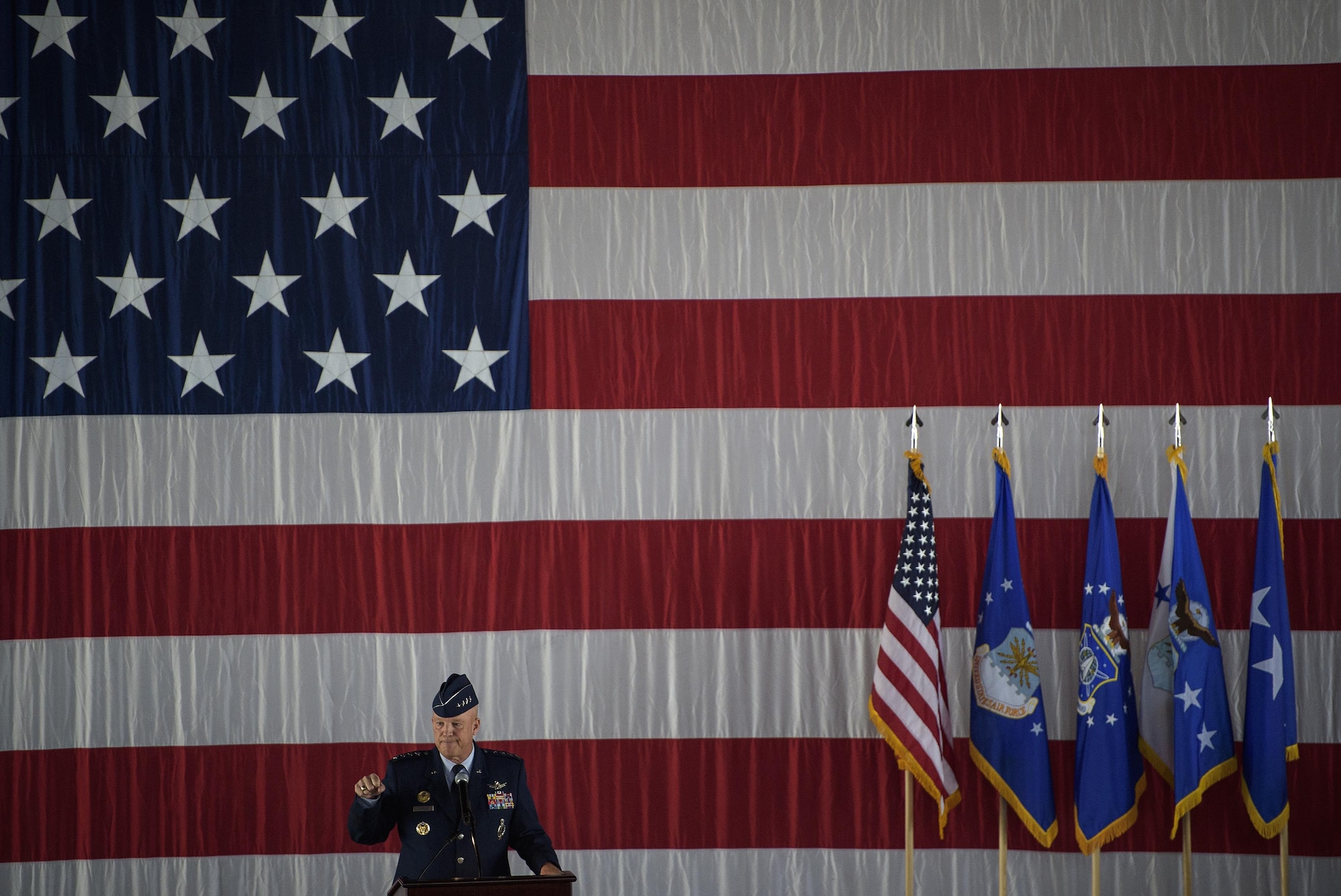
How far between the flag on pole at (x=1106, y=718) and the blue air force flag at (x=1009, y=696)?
4.2 inches

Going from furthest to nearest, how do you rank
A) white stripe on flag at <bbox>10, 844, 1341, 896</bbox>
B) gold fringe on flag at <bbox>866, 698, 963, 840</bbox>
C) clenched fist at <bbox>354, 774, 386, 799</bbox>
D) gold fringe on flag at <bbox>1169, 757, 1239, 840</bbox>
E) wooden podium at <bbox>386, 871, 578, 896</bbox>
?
1. white stripe on flag at <bbox>10, 844, 1341, 896</bbox>
2. gold fringe on flag at <bbox>866, 698, 963, 840</bbox>
3. gold fringe on flag at <bbox>1169, 757, 1239, 840</bbox>
4. clenched fist at <bbox>354, 774, 386, 799</bbox>
5. wooden podium at <bbox>386, 871, 578, 896</bbox>

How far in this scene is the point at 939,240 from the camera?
11.5ft

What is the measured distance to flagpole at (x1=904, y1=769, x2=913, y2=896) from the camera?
3268 millimetres

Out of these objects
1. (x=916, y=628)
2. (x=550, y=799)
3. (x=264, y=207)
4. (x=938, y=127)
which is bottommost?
(x=550, y=799)

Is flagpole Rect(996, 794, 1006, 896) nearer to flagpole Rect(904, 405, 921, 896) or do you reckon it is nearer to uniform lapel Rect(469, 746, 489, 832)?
flagpole Rect(904, 405, 921, 896)

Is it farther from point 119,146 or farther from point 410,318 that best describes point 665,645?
point 119,146

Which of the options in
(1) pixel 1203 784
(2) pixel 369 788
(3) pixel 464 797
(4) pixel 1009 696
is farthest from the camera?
(4) pixel 1009 696

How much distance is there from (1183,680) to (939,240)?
147cm

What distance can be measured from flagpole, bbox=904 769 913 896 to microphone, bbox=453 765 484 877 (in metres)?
1.26

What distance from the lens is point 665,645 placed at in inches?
137

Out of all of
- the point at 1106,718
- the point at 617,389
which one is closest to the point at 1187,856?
the point at 1106,718

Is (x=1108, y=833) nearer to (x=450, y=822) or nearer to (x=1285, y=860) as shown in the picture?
(x=1285, y=860)

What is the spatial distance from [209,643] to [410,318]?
118cm

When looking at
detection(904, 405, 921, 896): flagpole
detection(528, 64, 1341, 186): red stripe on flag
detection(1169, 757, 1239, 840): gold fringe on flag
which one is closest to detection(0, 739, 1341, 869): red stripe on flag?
detection(904, 405, 921, 896): flagpole
